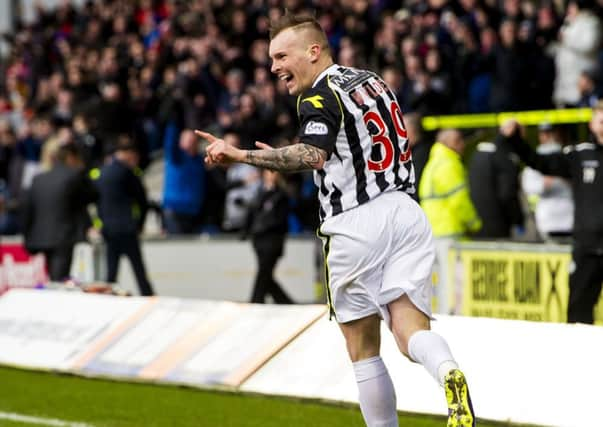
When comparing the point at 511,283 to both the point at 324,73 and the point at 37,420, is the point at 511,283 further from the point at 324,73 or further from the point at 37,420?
the point at 324,73

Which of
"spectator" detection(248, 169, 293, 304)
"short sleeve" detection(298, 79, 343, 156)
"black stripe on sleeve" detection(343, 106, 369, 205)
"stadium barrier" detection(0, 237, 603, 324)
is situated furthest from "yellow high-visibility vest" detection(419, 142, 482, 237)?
"short sleeve" detection(298, 79, 343, 156)

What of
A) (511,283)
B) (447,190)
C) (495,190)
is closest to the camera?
(511,283)

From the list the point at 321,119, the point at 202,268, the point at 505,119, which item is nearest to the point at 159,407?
the point at 321,119

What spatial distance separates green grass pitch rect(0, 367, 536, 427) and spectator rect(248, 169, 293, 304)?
15.5 feet

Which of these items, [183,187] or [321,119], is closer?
[321,119]

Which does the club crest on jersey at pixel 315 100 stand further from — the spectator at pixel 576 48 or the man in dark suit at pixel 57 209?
the spectator at pixel 576 48

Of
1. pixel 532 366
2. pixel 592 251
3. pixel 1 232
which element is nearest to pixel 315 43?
pixel 532 366

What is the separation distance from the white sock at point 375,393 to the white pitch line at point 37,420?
264 cm

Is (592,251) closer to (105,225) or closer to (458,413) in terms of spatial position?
(458,413)

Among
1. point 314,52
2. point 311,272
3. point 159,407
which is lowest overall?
point 311,272

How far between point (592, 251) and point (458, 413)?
4621 millimetres

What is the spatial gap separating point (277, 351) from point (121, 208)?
585 centimetres

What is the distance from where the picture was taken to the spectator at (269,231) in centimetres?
1414

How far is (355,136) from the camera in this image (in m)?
5.56
